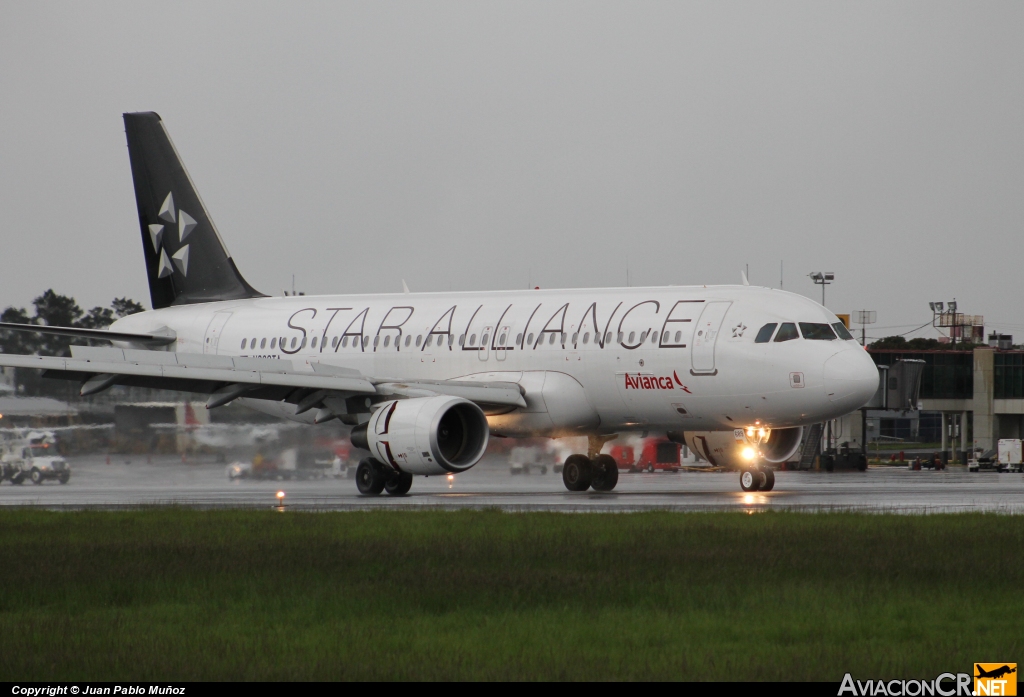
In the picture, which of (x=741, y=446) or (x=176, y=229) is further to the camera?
(x=176, y=229)

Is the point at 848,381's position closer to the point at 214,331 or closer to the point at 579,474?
the point at 579,474

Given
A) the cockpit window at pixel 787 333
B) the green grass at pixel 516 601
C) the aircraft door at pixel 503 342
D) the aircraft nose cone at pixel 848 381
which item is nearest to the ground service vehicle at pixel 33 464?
the aircraft door at pixel 503 342

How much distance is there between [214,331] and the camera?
34625mm

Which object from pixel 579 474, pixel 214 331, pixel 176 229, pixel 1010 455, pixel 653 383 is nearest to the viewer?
pixel 653 383

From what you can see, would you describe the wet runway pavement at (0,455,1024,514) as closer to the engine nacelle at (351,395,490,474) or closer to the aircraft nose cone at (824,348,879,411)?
the engine nacelle at (351,395,490,474)

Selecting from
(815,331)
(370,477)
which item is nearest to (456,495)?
(370,477)

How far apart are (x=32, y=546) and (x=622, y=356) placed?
14468mm

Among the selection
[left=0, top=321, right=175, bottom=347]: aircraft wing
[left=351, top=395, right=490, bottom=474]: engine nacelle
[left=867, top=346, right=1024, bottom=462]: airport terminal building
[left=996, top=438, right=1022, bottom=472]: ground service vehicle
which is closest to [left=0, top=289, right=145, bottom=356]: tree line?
[left=0, top=321, right=175, bottom=347]: aircraft wing

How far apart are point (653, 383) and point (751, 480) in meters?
2.81

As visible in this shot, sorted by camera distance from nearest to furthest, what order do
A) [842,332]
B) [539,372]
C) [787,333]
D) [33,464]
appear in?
[787,333]
[842,332]
[539,372]
[33,464]

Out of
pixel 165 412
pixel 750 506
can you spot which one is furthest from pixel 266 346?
pixel 750 506

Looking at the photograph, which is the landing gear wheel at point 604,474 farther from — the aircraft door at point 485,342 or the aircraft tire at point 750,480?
the aircraft door at point 485,342

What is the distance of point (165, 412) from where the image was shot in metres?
31.2

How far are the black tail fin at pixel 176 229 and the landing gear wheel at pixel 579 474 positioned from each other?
1068 cm
